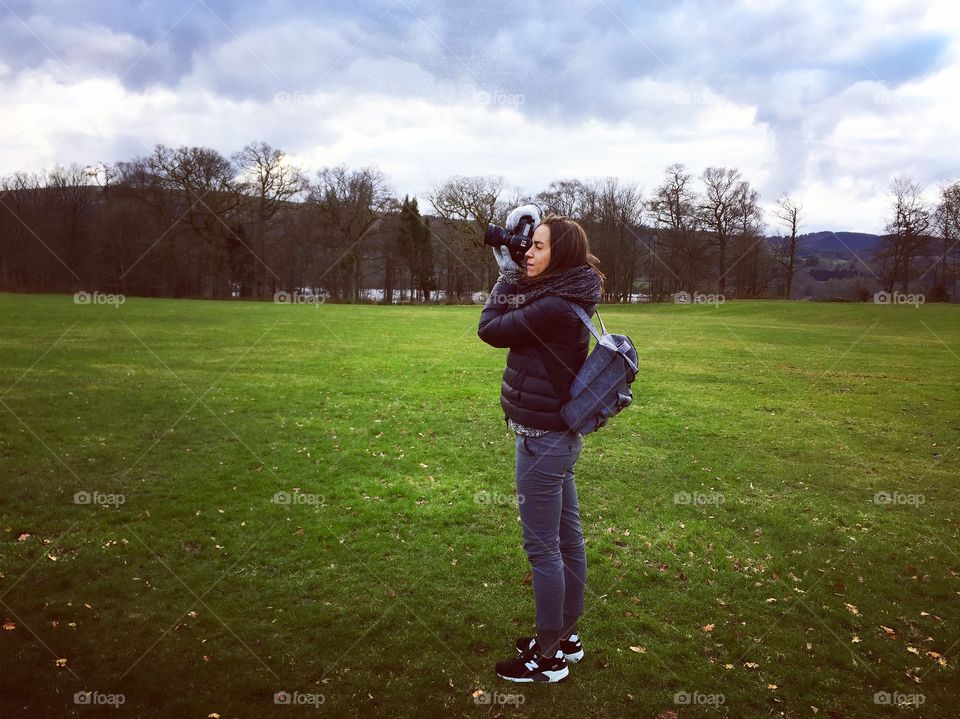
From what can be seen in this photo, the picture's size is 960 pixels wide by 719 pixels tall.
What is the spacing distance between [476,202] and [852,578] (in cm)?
6854

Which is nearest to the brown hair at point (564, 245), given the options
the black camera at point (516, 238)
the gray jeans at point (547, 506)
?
the black camera at point (516, 238)

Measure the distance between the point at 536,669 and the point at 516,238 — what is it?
2958 mm

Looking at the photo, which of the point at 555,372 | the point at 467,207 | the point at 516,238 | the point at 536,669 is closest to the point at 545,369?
the point at 555,372

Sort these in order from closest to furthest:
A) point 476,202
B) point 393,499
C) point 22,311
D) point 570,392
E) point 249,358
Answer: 1. point 570,392
2. point 393,499
3. point 249,358
4. point 22,311
5. point 476,202

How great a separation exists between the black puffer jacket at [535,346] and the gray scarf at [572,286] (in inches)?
1.6

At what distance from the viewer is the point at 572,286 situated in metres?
3.46

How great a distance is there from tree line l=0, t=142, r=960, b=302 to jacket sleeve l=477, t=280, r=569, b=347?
6529 cm

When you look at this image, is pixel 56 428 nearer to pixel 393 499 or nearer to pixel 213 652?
pixel 393 499

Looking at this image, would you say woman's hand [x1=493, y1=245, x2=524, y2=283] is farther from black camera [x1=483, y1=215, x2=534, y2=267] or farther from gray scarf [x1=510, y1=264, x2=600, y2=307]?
gray scarf [x1=510, y1=264, x2=600, y2=307]

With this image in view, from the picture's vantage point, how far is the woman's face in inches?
139

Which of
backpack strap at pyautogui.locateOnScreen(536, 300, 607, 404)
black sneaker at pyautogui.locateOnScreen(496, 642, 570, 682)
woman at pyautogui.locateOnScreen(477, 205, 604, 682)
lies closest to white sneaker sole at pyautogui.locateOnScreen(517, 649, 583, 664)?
black sneaker at pyautogui.locateOnScreen(496, 642, 570, 682)

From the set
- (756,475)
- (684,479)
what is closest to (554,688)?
(684,479)

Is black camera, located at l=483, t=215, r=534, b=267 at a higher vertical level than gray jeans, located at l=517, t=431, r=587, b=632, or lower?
higher

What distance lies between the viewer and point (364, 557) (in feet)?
19.4
